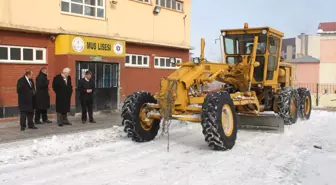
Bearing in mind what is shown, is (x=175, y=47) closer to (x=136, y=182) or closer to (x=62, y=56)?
(x=62, y=56)

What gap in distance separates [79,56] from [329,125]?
8.42m

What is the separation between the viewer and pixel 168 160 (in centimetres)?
714

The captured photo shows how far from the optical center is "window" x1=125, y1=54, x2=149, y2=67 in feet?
54.5

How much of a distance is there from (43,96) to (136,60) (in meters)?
6.62

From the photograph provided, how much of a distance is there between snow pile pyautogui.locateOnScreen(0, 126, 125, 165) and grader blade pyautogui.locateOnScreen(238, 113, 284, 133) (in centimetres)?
337

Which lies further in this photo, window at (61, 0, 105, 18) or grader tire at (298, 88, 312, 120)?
window at (61, 0, 105, 18)

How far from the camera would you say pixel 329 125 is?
1193 centimetres

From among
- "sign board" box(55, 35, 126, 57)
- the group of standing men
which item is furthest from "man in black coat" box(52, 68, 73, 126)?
"sign board" box(55, 35, 126, 57)

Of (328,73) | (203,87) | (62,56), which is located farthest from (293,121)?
(328,73)

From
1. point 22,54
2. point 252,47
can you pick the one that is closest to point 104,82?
point 22,54

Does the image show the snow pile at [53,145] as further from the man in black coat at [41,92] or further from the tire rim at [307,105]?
the tire rim at [307,105]

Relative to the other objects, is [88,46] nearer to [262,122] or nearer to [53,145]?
[53,145]

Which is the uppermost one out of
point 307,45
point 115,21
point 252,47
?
point 307,45

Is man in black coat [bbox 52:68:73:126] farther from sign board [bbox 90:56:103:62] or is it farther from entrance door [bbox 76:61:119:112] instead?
sign board [bbox 90:56:103:62]
